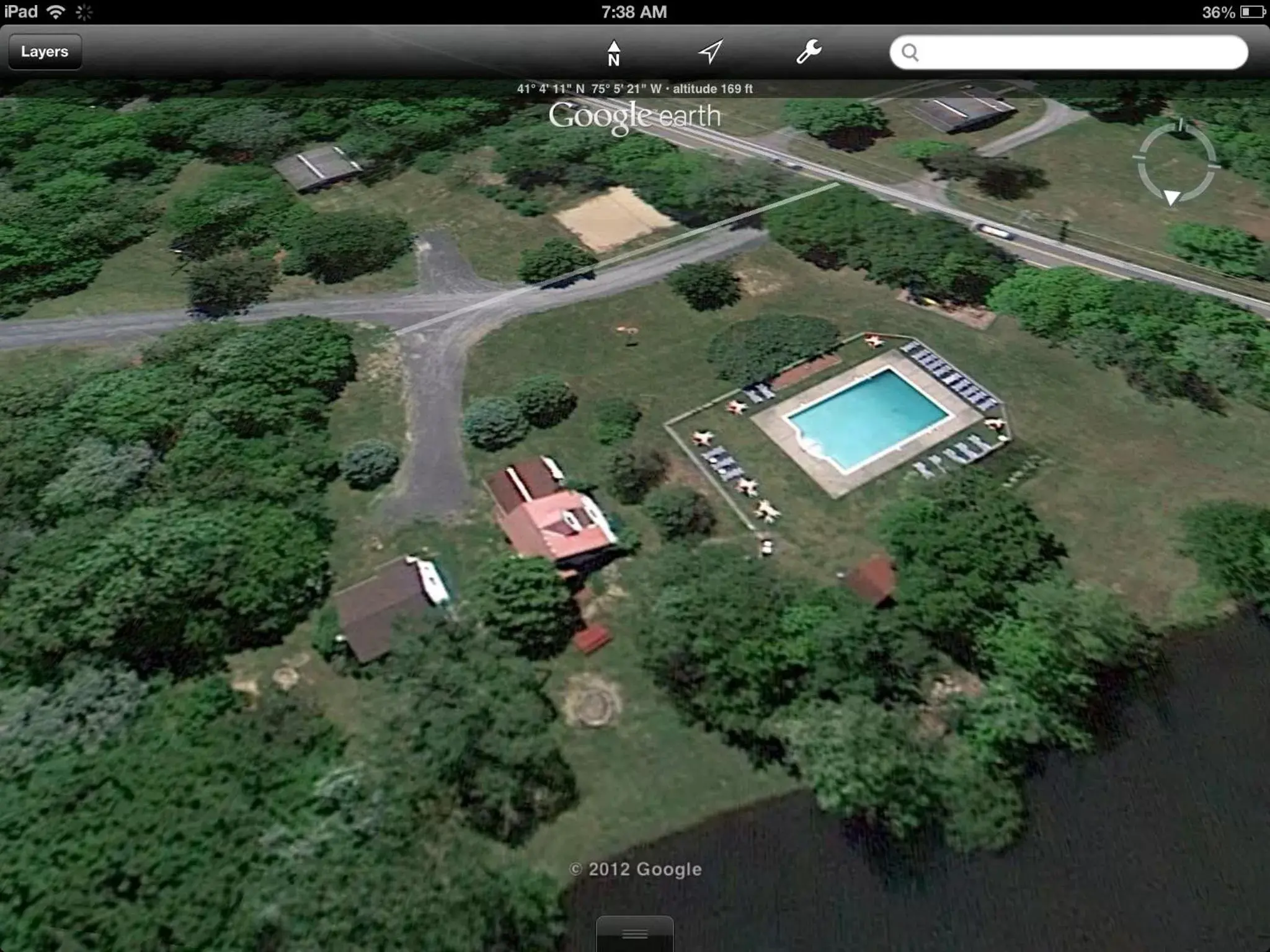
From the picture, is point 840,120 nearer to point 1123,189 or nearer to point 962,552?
point 1123,189

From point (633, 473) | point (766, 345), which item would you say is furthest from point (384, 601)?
point (766, 345)

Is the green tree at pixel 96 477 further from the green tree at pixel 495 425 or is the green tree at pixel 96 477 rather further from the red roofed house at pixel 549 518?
the red roofed house at pixel 549 518

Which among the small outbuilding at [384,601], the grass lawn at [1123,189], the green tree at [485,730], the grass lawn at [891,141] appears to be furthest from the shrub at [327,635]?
the grass lawn at [1123,189]

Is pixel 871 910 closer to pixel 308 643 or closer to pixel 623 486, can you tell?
pixel 623 486

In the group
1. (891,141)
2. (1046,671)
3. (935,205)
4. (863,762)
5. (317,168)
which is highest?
(891,141)

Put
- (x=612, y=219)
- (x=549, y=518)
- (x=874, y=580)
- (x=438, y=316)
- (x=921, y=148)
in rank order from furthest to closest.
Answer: (x=921, y=148), (x=612, y=219), (x=438, y=316), (x=549, y=518), (x=874, y=580)

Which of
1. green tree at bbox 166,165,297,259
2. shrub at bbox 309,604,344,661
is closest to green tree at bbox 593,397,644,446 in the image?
shrub at bbox 309,604,344,661
